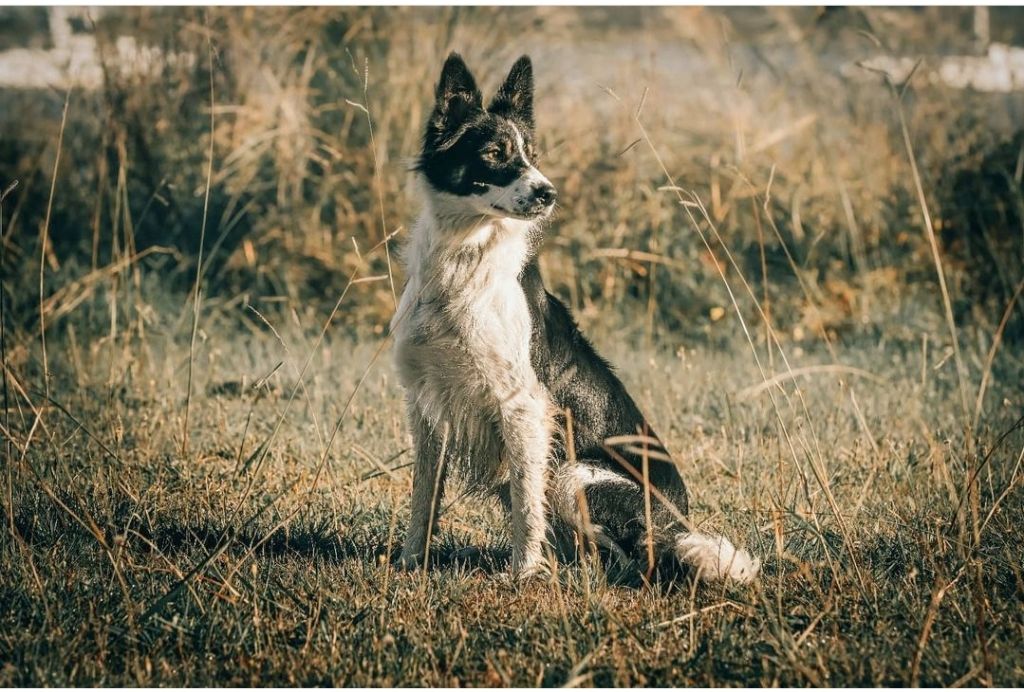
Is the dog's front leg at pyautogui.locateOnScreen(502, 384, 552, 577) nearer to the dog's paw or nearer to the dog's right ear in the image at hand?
the dog's paw

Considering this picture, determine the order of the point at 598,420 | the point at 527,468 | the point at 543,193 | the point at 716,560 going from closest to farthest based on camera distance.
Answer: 1. the point at 716,560
2. the point at 543,193
3. the point at 527,468
4. the point at 598,420

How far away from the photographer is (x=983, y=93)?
288 inches

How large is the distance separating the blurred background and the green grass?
214 cm

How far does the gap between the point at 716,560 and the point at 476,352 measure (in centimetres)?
101

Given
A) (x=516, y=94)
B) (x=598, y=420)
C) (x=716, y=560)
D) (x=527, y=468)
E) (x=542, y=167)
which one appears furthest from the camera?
(x=542, y=167)

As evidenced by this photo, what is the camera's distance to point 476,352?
3.34m

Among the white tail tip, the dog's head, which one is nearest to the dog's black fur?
the white tail tip

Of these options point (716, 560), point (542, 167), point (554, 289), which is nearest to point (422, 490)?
point (716, 560)

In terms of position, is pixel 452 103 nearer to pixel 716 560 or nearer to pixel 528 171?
pixel 528 171

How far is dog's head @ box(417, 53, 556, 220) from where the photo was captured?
10.9 ft

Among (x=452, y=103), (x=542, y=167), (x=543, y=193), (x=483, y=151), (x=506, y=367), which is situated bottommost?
(x=506, y=367)

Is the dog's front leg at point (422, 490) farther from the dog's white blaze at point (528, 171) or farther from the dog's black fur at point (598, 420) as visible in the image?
the dog's white blaze at point (528, 171)

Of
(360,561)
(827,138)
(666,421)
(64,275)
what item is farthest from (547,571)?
(827,138)

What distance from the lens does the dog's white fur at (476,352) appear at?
132 inches
